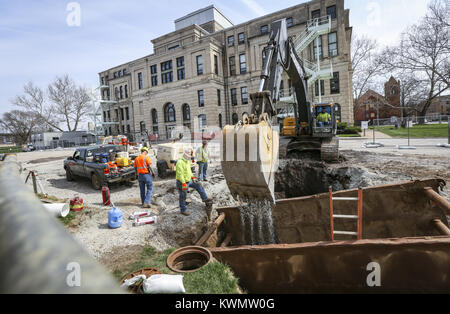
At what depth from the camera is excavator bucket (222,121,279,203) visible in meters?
4.46

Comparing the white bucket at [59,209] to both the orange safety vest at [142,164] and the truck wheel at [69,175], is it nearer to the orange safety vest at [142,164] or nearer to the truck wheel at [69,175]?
the orange safety vest at [142,164]

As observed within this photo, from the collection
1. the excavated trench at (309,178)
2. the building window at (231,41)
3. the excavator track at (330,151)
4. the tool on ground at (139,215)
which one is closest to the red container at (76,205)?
the tool on ground at (139,215)

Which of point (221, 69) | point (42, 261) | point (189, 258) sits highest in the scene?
point (221, 69)

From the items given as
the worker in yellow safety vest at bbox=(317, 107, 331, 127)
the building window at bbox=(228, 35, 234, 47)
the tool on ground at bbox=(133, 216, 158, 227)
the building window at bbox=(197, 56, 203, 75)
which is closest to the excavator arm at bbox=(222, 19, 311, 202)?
the tool on ground at bbox=(133, 216, 158, 227)

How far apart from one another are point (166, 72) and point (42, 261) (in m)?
44.4

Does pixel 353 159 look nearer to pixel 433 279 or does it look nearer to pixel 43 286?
pixel 433 279

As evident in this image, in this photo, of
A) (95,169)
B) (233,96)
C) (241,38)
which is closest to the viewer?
(95,169)

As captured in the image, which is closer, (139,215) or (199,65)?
(139,215)

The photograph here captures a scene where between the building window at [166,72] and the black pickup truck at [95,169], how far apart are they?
104 ft

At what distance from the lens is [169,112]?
42.3m

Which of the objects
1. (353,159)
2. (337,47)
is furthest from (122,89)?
(353,159)

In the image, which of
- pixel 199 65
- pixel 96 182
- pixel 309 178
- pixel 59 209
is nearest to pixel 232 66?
pixel 199 65

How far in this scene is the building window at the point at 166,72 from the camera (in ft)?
135

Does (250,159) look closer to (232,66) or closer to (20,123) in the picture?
(232,66)
